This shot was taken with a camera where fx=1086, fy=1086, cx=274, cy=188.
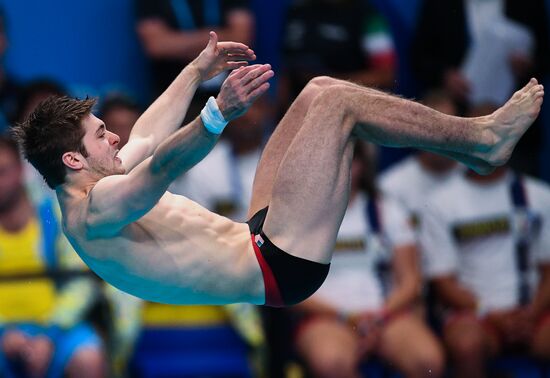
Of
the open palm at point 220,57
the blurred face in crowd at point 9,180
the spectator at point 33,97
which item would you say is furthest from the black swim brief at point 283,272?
the spectator at point 33,97

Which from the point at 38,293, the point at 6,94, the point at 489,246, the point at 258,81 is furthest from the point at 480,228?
the point at 6,94

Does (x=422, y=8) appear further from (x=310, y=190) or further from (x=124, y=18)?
(x=310, y=190)

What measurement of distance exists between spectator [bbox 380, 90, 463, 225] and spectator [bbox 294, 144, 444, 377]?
1.26 ft

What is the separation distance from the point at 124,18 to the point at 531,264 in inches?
137

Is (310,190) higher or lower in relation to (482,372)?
higher

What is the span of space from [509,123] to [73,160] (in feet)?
6.55

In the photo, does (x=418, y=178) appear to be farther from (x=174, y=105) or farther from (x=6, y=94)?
(x=6, y=94)

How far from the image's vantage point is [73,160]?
4.80 meters

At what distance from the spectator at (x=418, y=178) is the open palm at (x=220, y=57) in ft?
8.40

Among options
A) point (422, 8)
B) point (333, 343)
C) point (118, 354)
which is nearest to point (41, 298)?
point (118, 354)

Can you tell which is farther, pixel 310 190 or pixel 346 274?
pixel 346 274

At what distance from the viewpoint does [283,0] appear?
827 cm

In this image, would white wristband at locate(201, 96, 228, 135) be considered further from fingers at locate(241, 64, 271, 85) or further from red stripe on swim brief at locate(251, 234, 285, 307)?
red stripe on swim brief at locate(251, 234, 285, 307)

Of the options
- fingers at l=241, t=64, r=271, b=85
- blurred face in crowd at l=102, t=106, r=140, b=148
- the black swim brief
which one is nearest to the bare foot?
the black swim brief
